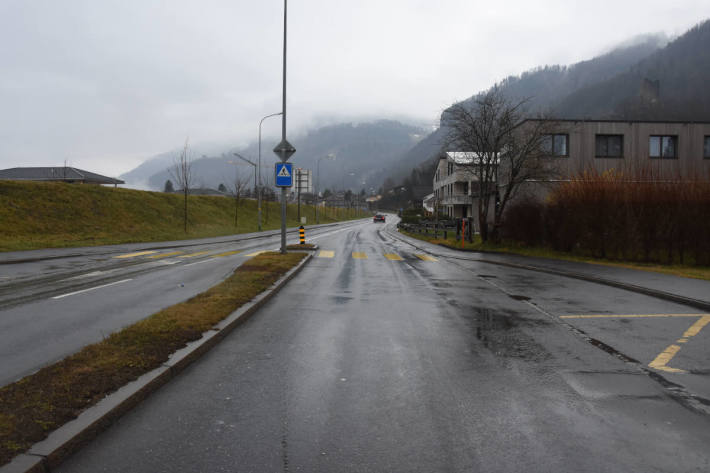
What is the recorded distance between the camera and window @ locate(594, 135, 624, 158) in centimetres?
3247

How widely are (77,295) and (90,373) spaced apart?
633 centimetres

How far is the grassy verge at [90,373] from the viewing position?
11.2ft

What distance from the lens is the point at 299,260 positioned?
16.6 metres

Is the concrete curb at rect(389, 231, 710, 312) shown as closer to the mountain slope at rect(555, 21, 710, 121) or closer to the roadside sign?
the roadside sign

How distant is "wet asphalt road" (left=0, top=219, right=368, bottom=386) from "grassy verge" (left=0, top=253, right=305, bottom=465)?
0.57 meters

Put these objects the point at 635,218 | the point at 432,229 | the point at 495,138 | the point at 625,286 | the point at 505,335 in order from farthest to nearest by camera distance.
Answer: the point at 432,229 < the point at 495,138 < the point at 635,218 < the point at 625,286 < the point at 505,335

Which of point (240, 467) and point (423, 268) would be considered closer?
point (240, 467)

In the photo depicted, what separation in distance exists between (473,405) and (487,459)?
0.99 m

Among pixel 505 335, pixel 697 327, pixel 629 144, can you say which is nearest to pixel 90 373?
pixel 505 335

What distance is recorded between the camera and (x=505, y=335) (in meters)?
6.96

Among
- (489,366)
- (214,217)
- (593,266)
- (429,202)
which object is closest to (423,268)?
(593,266)

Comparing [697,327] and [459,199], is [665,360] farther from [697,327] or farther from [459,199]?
[459,199]

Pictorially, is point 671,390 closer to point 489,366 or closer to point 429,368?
point 489,366

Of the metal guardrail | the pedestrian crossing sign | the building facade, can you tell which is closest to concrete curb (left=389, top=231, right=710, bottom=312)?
the pedestrian crossing sign
